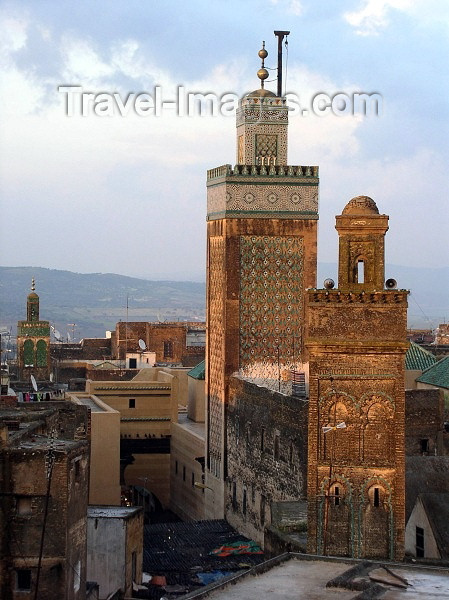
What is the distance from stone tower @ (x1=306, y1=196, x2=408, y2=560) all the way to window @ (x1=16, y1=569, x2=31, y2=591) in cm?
428

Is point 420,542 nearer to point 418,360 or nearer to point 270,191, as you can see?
point 270,191

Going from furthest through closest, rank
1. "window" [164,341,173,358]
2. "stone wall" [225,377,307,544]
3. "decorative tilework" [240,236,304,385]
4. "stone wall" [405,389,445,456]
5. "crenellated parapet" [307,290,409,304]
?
"window" [164,341,173,358]
"decorative tilework" [240,236,304,385]
"stone wall" [405,389,445,456]
"stone wall" [225,377,307,544]
"crenellated parapet" [307,290,409,304]

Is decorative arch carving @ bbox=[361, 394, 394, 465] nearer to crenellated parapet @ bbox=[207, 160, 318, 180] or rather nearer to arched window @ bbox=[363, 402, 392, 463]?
arched window @ bbox=[363, 402, 392, 463]

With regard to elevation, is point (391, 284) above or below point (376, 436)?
above

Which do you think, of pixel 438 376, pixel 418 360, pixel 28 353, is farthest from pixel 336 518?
pixel 28 353

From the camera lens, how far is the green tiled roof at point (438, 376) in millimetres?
33719

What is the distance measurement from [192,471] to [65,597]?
17582 mm

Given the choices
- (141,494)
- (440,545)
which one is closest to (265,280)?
(141,494)

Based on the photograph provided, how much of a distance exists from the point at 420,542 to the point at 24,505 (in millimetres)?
7033

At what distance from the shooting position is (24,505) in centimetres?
2208

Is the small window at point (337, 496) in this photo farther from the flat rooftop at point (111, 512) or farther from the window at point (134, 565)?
the window at point (134, 565)

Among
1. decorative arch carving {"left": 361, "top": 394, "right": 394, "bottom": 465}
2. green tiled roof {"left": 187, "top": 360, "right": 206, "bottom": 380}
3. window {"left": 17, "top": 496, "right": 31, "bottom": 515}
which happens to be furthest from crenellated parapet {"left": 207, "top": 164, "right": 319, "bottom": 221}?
decorative arch carving {"left": 361, "top": 394, "right": 394, "bottom": 465}

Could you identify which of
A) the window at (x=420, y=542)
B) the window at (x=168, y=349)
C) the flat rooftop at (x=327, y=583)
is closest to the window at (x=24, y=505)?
the flat rooftop at (x=327, y=583)

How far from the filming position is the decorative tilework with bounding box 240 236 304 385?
1394 inches
